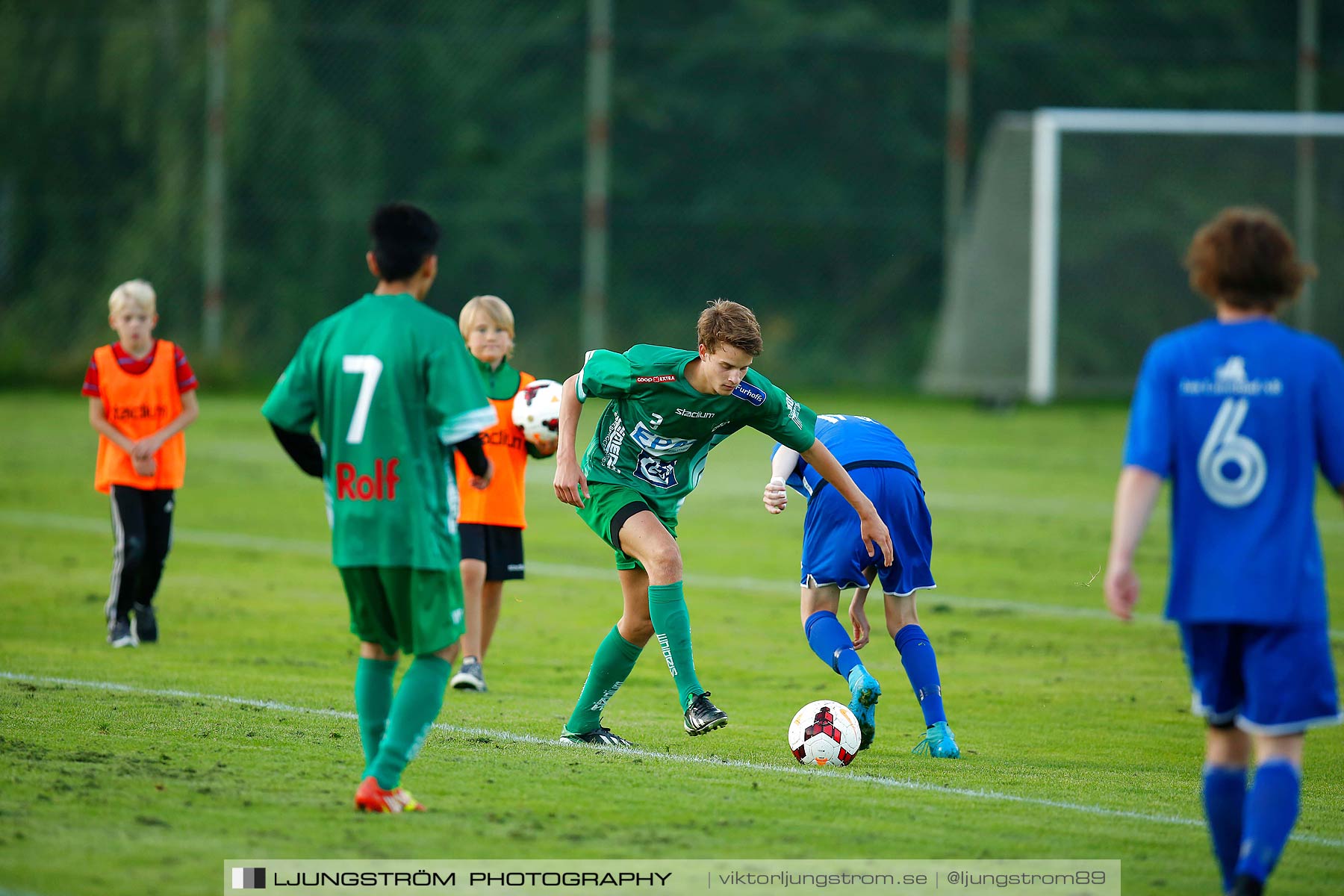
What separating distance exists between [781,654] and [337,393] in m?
4.63

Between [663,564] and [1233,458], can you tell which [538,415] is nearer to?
[663,564]

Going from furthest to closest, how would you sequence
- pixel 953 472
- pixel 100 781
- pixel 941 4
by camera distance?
pixel 941 4, pixel 953 472, pixel 100 781

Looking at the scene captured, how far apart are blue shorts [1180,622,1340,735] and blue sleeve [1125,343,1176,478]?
438 millimetres

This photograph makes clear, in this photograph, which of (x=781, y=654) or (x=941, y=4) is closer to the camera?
(x=781, y=654)

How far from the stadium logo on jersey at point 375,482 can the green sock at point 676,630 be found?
5.38 ft

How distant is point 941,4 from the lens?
27.4 metres

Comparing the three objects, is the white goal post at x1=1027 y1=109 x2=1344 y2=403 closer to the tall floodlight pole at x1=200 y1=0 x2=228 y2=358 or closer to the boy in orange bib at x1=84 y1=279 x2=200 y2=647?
the tall floodlight pole at x1=200 y1=0 x2=228 y2=358

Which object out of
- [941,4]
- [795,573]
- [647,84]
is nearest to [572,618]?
[795,573]

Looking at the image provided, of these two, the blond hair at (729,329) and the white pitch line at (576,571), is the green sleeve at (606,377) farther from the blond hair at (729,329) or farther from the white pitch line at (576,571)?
the white pitch line at (576,571)

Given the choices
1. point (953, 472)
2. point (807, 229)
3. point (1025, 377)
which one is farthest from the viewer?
point (807, 229)

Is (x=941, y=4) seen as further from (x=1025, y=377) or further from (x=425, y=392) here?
(x=425, y=392)

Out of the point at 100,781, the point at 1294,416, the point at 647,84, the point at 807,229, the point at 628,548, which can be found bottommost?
the point at 100,781

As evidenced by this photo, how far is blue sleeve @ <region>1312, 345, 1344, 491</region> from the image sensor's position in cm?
416

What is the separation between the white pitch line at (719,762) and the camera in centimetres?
539
